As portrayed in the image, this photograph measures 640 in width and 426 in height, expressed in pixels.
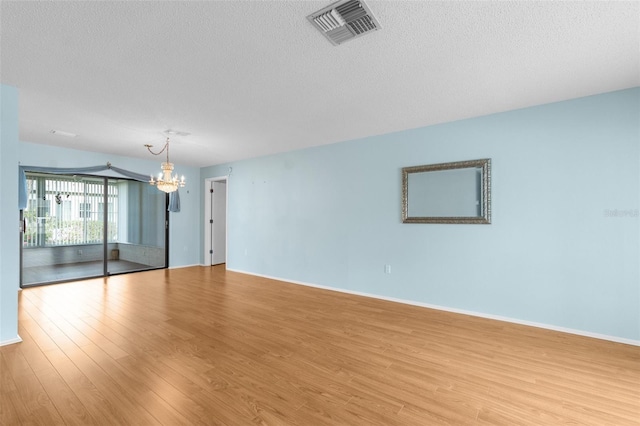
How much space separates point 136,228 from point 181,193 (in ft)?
4.44

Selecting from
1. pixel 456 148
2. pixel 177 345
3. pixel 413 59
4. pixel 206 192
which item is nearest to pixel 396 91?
pixel 413 59

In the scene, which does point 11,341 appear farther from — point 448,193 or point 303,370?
point 448,193

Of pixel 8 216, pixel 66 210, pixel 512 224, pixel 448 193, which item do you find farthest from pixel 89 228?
pixel 512 224

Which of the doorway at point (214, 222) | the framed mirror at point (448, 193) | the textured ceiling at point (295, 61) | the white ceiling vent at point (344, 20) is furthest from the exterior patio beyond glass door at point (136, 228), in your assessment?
the white ceiling vent at point (344, 20)

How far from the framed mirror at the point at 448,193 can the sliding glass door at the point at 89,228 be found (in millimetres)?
6215

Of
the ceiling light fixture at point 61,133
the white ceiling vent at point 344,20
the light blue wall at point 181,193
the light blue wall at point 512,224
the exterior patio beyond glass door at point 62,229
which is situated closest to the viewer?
the white ceiling vent at point 344,20

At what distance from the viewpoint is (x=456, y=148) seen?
4.12 m

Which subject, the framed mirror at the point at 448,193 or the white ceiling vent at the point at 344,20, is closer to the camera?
the white ceiling vent at the point at 344,20

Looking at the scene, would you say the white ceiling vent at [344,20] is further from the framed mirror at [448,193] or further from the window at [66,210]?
the window at [66,210]

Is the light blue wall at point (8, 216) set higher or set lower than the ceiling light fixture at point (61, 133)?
lower

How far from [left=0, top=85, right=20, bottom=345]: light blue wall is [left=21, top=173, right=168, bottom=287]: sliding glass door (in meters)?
3.34

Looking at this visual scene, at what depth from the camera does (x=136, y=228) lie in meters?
7.21

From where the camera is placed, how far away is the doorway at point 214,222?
7988 mm

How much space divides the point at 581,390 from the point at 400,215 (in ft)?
9.18
